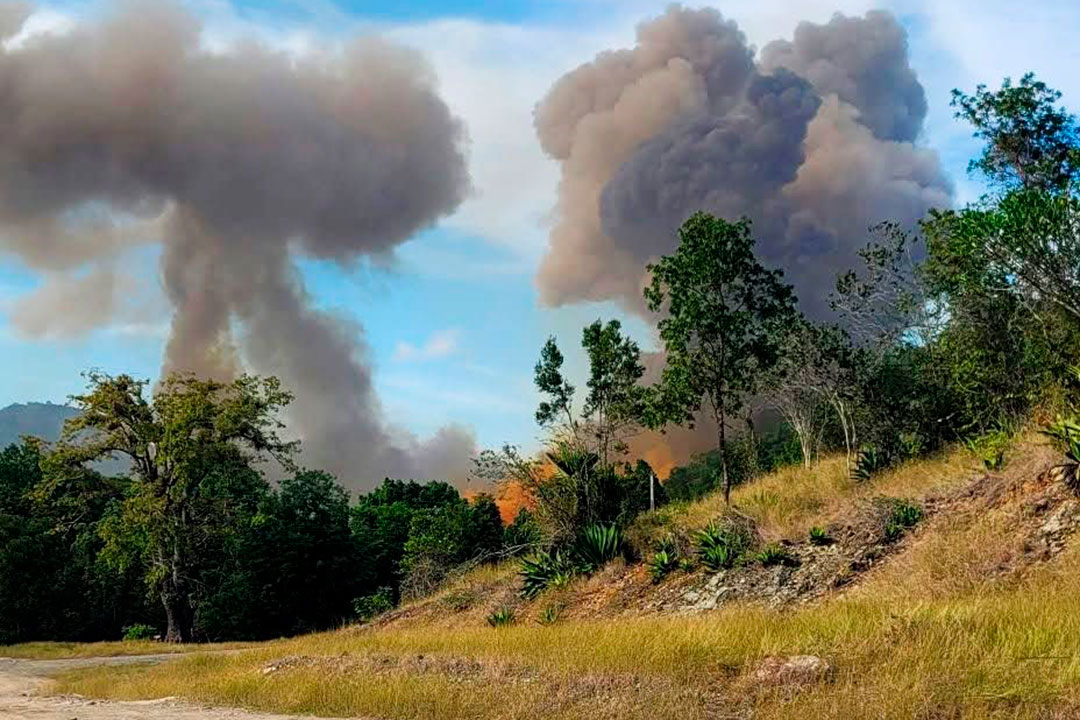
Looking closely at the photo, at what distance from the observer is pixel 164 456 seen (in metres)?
36.6

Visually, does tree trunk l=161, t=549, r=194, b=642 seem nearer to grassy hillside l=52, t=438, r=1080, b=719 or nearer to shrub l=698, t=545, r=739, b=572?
grassy hillside l=52, t=438, r=1080, b=719

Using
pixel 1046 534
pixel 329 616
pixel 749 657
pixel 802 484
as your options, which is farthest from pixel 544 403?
pixel 329 616

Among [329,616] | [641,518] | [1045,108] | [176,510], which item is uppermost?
[1045,108]

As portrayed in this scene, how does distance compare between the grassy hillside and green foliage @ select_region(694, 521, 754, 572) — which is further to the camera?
green foliage @ select_region(694, 521, 754, 572)

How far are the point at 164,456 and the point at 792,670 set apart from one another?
32.5m

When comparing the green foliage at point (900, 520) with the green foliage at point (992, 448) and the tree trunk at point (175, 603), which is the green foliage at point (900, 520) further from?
the tree trunk at point (175, 603)

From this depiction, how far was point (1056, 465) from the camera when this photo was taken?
16656mm

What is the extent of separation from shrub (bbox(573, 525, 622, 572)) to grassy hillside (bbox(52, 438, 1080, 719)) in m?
1.31

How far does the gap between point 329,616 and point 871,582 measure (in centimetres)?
4425

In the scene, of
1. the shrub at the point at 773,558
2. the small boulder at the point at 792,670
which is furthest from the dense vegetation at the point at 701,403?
the small boulder at the point at 792,670

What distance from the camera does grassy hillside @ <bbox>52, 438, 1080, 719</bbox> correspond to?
8484mm

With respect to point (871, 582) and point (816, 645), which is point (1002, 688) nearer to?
point (816, 645)

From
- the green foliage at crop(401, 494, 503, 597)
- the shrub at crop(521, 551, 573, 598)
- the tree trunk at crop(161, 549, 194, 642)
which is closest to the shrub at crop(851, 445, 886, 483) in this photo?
the shrub at crop(521, 551, 573, 598)

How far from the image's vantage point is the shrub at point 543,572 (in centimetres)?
2308
